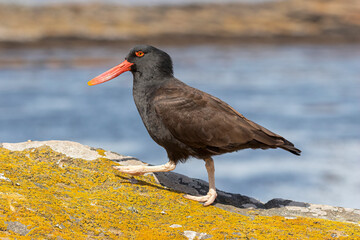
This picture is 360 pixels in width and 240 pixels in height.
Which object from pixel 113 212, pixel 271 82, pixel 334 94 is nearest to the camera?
pixel 113 212

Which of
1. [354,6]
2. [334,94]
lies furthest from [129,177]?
[354,6]

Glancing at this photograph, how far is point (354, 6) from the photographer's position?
64.9 metres

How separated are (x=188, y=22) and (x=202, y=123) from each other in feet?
181

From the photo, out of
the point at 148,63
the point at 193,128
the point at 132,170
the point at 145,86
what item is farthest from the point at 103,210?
the point at 148,63

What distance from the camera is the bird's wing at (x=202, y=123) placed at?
536 centimetres

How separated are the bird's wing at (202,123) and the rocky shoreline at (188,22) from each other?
45.8 meters

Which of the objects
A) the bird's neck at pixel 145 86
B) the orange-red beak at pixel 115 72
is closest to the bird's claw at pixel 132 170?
the bird's neck at pixel 145 86

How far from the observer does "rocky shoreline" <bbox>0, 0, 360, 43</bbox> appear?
5222 centimetres

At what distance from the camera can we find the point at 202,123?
5457 millimetres

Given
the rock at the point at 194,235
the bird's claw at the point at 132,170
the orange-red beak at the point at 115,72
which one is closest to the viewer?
the rock at the point at 194,235

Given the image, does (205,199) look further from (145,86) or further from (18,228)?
(18,228)

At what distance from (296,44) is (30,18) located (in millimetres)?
31344

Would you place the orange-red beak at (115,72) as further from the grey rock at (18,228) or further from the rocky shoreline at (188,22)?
the rocky shoreline at (188,22)

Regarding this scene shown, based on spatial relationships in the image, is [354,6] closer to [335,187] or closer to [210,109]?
[335,187]
